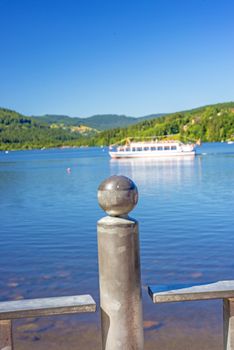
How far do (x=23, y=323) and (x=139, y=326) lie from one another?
5571 mm

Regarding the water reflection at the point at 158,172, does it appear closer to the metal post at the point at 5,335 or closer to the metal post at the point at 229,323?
the metal post at the point at 229,323

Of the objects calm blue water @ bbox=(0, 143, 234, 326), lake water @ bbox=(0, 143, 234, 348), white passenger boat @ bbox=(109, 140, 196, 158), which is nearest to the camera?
lake water @ bbox=(0, 143, 234, 348)

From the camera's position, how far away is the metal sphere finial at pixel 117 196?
123 inches

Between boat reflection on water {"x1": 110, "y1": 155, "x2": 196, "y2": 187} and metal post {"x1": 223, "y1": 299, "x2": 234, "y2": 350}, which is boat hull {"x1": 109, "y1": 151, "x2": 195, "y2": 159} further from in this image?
metal post {"x1": 223, "y1": 299, "x2": 234, "y2": 350}

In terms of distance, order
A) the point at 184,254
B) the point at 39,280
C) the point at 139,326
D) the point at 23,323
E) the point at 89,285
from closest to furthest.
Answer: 1. the point at 139,326
2. the point at 23,323
3. the point at 89,285
4. the point at 39,280
5. the point at 184,254

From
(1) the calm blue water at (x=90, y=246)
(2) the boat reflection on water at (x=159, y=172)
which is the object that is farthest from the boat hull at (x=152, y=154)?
(1) the calm blue water at (x=90, y=246)

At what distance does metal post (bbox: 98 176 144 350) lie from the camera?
123 inches

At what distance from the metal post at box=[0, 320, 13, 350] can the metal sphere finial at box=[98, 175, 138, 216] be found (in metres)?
0.96

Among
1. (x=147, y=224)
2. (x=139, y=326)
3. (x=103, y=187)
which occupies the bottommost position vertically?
(x=147, y=224)

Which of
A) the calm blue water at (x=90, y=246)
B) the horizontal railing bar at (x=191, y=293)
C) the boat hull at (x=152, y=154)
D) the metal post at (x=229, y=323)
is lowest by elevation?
the calm blue water at (x=90, y=246)

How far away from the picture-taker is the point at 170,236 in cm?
1588

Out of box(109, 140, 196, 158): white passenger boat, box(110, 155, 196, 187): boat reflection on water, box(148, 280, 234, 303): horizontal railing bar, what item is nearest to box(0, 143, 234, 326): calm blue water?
box(148, 280, 234, 303): horizontal railing bar

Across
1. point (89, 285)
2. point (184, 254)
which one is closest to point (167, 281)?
point (89, 285)

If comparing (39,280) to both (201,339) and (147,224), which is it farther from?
(147,224)
